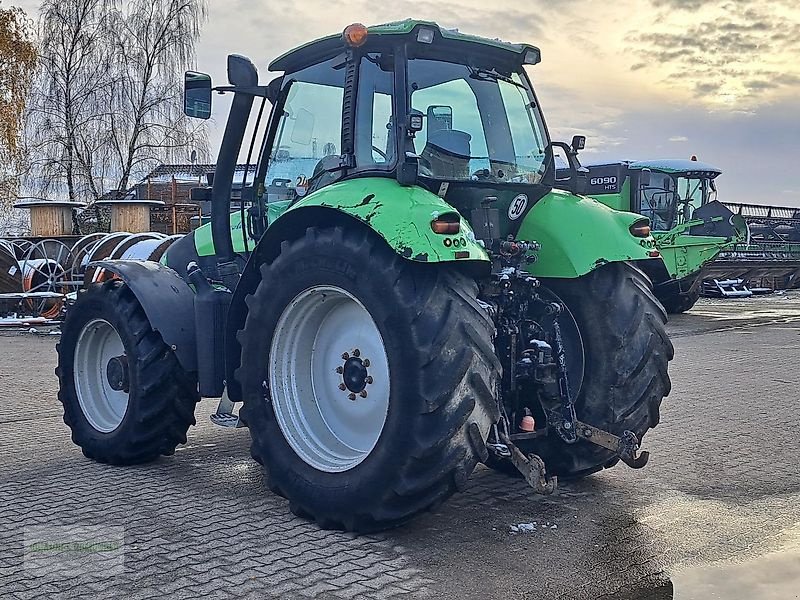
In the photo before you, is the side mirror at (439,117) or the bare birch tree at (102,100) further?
the bare birch tree at (102,100)

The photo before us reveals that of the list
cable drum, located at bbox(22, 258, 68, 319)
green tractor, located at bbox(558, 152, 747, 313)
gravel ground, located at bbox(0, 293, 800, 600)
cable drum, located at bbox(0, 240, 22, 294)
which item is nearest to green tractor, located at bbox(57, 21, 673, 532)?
gravel ground, located at bbox(0, 293, 800, 600)

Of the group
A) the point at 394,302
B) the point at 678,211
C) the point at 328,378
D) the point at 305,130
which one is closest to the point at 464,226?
the point at 394,302

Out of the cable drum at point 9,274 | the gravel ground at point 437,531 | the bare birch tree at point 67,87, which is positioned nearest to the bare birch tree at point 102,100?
the bare birch tree at point 67,87

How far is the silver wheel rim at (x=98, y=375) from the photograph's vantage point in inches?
248

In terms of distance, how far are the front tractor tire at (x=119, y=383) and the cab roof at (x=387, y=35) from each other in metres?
1.82

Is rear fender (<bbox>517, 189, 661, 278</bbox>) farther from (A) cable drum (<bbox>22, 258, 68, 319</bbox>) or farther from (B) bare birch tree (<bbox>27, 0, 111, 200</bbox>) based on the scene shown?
(B) bare birch tree (<bbox>27, 0, 111, 200</bbox>)

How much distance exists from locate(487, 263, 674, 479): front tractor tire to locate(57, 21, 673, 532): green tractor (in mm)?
11

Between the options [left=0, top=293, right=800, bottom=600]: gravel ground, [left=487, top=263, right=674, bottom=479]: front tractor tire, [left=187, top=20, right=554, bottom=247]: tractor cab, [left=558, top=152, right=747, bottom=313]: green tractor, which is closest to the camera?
[left=0, top=293, right=800, bottom=600]: gravel ground

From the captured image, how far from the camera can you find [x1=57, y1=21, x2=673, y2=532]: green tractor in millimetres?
4285

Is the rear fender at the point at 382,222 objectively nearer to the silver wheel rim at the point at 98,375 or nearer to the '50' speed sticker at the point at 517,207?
the '50' speed sticker at the point at 517,207

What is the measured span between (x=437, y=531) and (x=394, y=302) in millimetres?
1199

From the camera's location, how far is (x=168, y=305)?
5809 millimetres

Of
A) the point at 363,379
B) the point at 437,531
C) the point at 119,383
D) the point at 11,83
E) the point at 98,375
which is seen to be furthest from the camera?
the point at 11,83

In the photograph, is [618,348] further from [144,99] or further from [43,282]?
[144,99]
